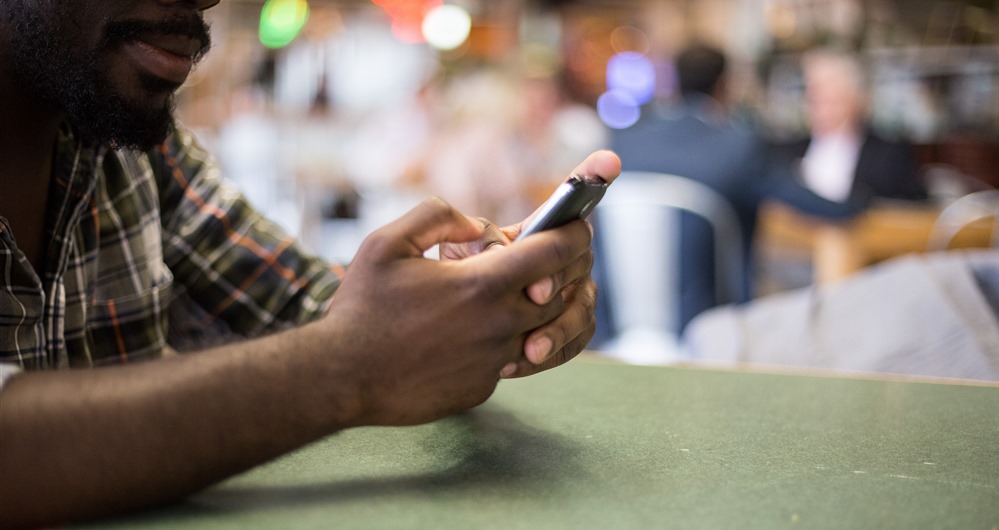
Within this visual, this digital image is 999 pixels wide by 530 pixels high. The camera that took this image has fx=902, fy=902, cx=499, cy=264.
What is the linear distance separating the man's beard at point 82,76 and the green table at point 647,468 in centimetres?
42

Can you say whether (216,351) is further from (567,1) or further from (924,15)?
(567,1)

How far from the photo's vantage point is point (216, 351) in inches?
23.5

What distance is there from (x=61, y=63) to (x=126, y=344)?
1.11 ft

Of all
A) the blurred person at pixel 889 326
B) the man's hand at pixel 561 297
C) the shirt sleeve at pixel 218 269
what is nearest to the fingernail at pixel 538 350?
the man's hand at pixel 561 297

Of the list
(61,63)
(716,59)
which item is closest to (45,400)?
(61,63)

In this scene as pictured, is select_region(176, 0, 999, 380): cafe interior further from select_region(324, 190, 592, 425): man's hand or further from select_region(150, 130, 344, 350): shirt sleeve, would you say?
select_region(324, 190, 592, 425): man's hand

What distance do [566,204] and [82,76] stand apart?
523 mm

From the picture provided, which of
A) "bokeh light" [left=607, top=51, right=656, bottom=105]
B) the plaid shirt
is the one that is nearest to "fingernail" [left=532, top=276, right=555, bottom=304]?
the plaid shirt

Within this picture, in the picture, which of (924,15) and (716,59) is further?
(924,15)

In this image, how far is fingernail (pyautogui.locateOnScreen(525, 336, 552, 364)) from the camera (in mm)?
656

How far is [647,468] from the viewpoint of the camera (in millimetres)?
670

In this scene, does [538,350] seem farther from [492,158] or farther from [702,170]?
[492,158]

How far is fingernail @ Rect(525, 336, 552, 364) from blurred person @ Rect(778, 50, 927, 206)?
3.78 meters

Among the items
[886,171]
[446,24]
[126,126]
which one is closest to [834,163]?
[886,171]
